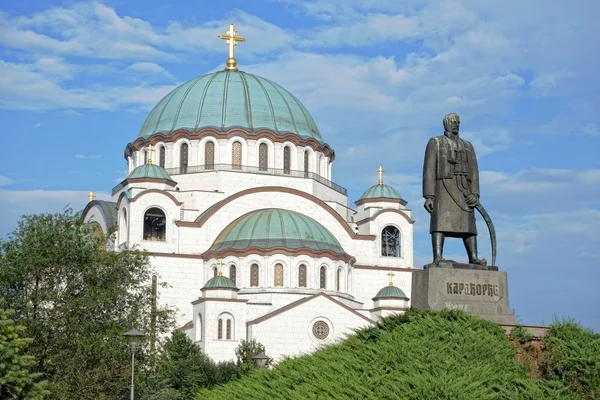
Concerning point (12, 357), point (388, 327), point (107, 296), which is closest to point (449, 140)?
point (388, 327)

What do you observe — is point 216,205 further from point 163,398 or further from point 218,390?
point 218,390

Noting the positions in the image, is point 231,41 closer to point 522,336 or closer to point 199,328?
point 199,328

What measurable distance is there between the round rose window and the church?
0.05 meters

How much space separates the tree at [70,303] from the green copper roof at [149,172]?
63.6 ft

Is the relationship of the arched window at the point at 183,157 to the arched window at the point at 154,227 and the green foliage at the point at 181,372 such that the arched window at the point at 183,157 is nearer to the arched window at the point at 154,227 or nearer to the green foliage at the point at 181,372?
the arched window at the point at 154,227

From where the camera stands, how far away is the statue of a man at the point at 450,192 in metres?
17.2

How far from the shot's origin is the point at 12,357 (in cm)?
2189

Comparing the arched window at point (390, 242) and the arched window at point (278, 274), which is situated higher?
the arched window at point (390, 242)

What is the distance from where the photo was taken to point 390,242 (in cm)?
5750

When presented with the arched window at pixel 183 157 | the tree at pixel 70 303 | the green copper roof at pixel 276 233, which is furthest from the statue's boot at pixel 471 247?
the arched window at pixel 183 157

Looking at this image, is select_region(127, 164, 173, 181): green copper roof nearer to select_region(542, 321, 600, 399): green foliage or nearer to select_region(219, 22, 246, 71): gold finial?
select_region(219, 22, 246, 71): gold finial

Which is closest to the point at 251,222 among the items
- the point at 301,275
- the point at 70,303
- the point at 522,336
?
the point at 301,275

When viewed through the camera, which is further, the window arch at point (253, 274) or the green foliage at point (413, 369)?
the window arch at point (253, 274)

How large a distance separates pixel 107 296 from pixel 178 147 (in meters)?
24.7
